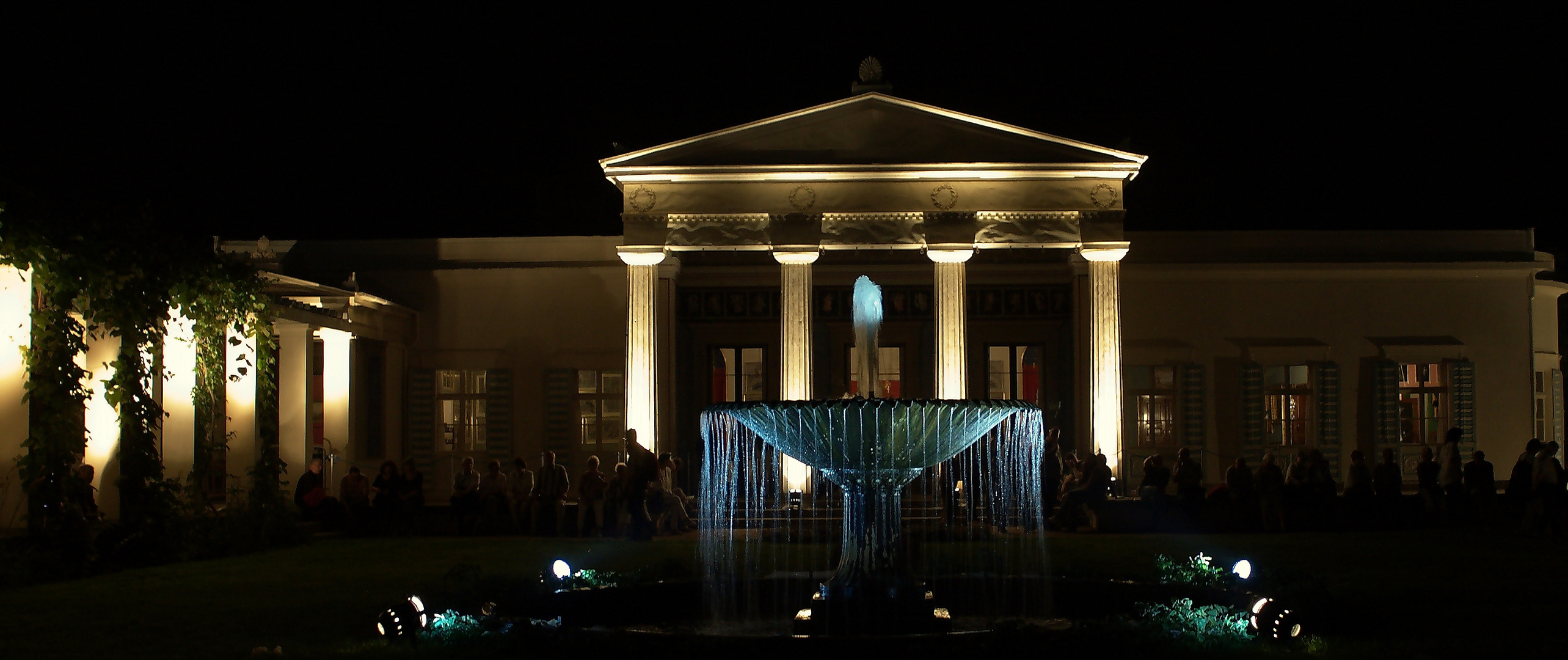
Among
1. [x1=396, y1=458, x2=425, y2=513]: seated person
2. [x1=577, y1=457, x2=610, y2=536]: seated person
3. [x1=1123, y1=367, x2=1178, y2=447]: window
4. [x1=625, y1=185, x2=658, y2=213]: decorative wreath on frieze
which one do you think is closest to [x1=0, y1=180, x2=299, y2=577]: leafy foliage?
[x1=396, y1=458, x2=425, y2=513]: seated person

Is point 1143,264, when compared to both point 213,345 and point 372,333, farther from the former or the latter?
point 213,345

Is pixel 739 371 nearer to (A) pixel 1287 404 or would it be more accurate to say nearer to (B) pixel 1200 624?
(A) pixel 1287 404

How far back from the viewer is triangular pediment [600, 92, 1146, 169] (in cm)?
1850

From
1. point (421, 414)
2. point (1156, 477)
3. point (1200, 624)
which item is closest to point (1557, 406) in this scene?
point (1156, 477)

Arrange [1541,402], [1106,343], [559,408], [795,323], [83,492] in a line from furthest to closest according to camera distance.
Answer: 1. [1541,402]
2. [559,408]
3. [795,323]
4. [1106,343]
5. [83,492]

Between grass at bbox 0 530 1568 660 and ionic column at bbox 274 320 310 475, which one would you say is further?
ionic column at bbox 274 320 310 475

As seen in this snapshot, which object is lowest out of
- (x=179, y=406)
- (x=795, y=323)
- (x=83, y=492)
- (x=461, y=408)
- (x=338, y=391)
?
(x=83, y=492)

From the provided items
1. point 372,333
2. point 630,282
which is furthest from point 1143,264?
point 372,333

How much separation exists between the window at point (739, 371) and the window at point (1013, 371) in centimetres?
364

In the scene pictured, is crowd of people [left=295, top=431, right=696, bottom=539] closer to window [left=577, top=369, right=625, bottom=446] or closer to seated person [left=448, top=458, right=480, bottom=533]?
seated person [left=448, top=458, right=480, bottom=533]

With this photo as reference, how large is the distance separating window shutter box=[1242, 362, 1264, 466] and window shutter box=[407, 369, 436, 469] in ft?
39.9

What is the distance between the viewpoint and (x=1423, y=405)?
70.8 ft

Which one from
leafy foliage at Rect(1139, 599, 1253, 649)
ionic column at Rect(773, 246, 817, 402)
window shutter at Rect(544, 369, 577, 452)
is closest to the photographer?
leafy foliage at Rect(1139, 599, 1253, 649)

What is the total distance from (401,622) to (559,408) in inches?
552
